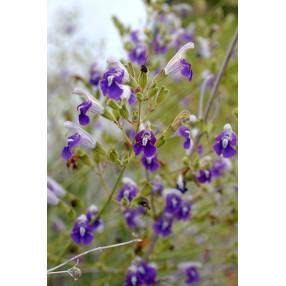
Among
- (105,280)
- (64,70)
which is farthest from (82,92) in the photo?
(64,70)

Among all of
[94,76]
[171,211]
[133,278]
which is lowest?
[133,278]

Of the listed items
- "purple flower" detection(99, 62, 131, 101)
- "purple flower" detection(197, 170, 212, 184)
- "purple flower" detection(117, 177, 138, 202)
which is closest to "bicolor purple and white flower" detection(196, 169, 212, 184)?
"purple flower" detection(197, 170, 212, 184)

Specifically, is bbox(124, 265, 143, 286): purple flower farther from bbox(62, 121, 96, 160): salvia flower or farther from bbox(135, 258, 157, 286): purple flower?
bbox(62, 121, 96, 160): salvia flower

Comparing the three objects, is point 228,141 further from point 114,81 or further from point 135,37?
point 135,37

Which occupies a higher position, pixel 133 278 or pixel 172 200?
pixel 172 200

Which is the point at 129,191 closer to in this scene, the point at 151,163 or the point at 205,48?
the point at 151,163

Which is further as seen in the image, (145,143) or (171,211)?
(171,211)

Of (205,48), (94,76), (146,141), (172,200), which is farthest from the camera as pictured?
(205,48)

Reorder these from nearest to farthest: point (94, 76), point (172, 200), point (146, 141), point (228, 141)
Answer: point (146, 141) → point (228, 141) → point (172, 200) → point (94, 76)

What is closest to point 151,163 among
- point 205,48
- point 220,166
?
point 220,166
